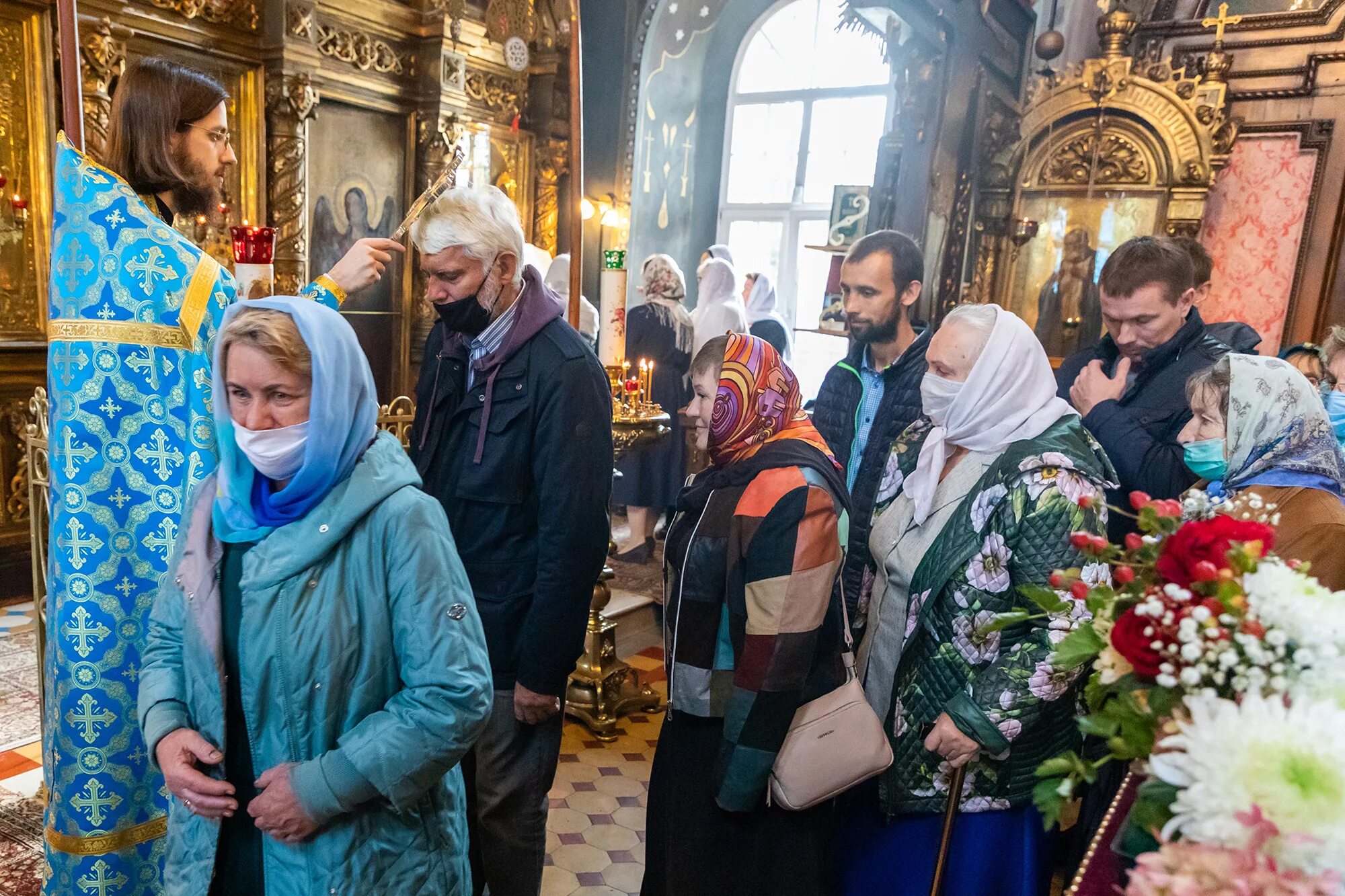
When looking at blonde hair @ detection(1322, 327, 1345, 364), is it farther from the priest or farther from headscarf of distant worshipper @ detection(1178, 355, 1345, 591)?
the priest

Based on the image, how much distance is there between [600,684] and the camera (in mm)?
3748

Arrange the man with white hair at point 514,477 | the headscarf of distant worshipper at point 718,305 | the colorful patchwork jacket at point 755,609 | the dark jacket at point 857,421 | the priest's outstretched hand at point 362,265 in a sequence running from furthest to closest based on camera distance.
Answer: the headscarf of distant worshipper at point 718,305
the dark jacket at point 857,421
the priest's outstretched hand at point 362,265
the man with white hair at point 514,477
the colorful patchwork jacket at point 755,609

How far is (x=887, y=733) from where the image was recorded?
195cm

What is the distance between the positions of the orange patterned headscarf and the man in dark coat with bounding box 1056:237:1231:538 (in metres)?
0.95

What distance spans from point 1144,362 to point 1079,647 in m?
1.83

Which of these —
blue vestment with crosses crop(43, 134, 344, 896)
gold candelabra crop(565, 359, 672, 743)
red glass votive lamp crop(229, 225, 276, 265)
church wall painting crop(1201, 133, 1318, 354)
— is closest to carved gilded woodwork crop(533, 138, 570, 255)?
gold candelabra crop(565, 359, 672, 743)

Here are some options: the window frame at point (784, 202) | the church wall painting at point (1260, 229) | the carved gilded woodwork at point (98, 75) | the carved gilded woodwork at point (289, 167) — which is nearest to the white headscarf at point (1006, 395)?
the carved gilded woodwork at point (98, 75)

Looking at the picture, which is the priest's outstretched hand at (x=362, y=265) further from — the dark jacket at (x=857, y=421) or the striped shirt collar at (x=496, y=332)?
the dark jacket at (x=857, y=421)

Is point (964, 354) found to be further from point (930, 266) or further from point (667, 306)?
point (667, 306)

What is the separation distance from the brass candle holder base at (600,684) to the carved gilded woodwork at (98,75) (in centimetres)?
385

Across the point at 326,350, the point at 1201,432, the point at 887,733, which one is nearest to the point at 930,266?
the point at 1201,432

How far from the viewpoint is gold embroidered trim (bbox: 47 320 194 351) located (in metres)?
1.99

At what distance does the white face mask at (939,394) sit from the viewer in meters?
1.92

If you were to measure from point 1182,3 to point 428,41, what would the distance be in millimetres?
5702
